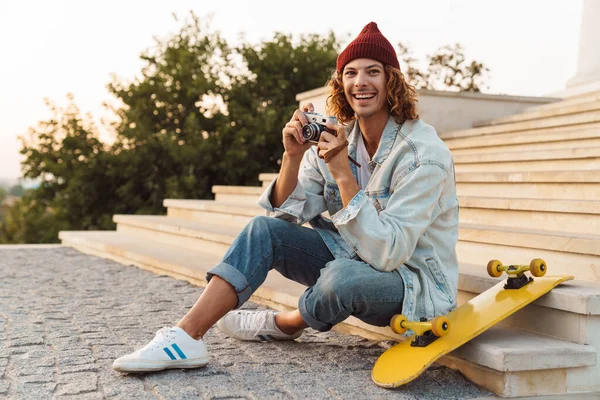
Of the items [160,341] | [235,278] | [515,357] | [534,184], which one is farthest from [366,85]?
[534,184]

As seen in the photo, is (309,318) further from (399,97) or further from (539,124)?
(539,124)

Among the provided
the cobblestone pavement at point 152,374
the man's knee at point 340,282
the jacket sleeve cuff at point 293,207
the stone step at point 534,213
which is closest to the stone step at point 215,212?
the cobblestone pavement at point 152,374

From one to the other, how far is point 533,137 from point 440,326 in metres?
3.49

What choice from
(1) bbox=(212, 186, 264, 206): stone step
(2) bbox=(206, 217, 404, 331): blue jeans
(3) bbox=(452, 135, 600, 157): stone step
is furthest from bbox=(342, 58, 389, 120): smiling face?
(1) bbox=(212, 186, 264, 206): stone step

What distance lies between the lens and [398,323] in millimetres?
2277

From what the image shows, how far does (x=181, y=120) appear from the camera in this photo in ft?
32.7

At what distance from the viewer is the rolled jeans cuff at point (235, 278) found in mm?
2419

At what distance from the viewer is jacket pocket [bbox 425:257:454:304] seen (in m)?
2.40

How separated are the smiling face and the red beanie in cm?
2

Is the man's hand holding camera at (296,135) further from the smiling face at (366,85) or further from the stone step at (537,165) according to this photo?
the stone step at (537,165)

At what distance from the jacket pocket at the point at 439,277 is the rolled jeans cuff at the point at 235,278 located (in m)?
0.67

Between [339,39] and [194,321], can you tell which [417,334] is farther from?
[339,39]

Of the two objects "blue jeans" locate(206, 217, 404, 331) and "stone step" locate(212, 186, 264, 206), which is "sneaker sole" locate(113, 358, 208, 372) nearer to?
"blue jeans" locate(206, 217, 404, 331)

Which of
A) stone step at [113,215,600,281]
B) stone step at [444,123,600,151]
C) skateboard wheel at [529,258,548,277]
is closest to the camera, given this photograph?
skateboard wheel at [529,258,548,277]
